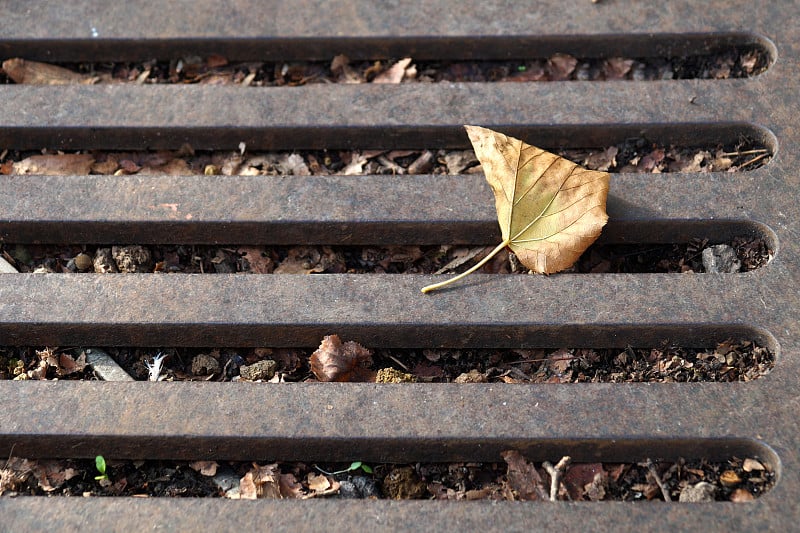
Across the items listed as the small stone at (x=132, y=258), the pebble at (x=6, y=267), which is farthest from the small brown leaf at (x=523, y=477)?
the pebble at (x=6, y=267)

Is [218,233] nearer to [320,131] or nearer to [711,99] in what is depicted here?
[320,131]

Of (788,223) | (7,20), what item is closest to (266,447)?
(788,223)

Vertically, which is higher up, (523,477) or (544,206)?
(544,206)

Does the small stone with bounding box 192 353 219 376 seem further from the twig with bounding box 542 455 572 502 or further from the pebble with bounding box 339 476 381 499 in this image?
the twig with bounding box 542 455 572 502

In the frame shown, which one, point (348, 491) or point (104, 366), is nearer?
point (348, 491)

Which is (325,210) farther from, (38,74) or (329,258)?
(38,74)

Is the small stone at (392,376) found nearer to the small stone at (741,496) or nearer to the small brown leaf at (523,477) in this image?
the small brown leaf at (523,477)

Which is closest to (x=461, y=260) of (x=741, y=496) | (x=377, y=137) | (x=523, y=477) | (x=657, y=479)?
(x=377, y=137)

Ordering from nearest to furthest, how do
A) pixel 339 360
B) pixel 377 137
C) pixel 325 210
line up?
pixel 339 360, pixel 325 210, pixel 377 137
